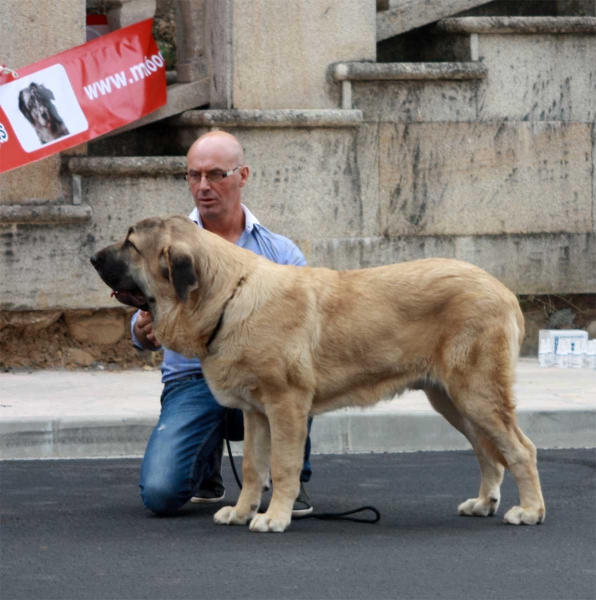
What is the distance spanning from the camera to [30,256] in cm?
1000

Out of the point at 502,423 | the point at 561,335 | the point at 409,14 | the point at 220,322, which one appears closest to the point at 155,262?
the point at 220,322

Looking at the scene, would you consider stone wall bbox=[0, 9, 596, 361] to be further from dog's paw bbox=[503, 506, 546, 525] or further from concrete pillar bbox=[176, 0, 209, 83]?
dog's paw bbox=[503, 506, 546, 525]

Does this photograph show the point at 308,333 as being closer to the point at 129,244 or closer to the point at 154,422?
the point at 129,244

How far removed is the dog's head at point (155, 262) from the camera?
225 inches

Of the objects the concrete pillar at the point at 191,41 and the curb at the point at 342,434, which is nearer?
the curb at the point at 342,434

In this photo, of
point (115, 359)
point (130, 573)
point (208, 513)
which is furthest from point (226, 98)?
point (130, 573)

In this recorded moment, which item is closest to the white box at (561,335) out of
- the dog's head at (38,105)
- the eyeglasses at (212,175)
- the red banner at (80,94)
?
the red banner at (80,94)

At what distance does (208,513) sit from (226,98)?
15.8 feet

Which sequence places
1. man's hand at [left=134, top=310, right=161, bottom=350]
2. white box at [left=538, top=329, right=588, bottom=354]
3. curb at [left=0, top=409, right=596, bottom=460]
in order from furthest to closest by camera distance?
white box at [left=538, top=329, right=588, bottom=354], curb at [left=0, top=409, right=596, bottom=460], man's hand at [left=134, top=310, right=161, bottom=350]

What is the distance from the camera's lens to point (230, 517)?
6094 mm

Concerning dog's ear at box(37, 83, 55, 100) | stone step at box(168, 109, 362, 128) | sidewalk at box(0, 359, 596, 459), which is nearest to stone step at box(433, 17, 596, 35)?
stone step at box(168, 109, 362, 128)

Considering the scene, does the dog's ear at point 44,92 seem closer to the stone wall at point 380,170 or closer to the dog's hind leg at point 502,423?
the stone wall at point 380,170

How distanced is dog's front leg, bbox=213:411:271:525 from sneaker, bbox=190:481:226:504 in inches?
28.1

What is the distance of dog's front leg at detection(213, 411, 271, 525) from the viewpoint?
6055 millimetres
